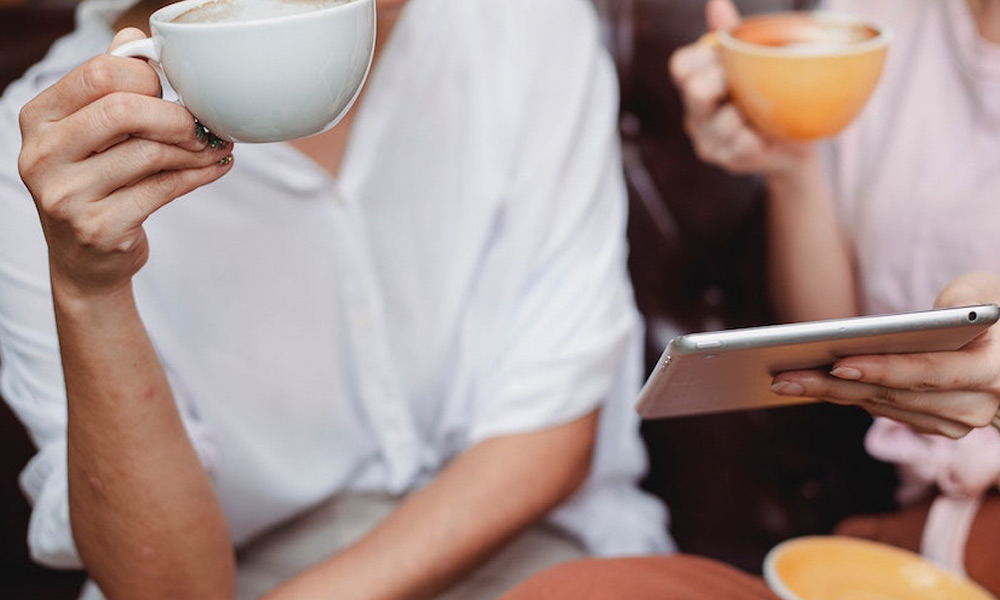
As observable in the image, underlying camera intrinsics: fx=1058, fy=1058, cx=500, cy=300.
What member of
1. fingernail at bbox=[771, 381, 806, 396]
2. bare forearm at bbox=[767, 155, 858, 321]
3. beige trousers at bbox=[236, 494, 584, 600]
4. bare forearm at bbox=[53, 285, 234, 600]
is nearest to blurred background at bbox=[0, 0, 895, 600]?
bare forearm at bbox=[767, 155, 858, 321]

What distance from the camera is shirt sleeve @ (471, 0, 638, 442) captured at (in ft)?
3.47

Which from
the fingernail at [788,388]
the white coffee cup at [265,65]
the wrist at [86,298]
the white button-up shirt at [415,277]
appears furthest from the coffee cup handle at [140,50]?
the fingernail at [788,388]

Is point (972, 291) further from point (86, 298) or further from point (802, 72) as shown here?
point (86, 298)

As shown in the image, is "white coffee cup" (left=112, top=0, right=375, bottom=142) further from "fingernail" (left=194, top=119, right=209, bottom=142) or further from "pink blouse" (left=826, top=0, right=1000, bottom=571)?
"pink blouse" (left=826, top=0, right=1000, bottom=571)

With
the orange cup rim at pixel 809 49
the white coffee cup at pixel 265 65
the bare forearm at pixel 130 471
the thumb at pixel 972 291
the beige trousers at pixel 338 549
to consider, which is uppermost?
the white coffee cup at pixel 265 65

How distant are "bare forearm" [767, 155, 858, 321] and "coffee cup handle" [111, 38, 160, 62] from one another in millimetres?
750

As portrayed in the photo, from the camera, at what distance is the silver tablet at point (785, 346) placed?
64 centimetres

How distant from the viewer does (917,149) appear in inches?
45.0

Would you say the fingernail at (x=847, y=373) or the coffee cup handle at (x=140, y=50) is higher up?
the coffee cup handle at (x=140, y=50)

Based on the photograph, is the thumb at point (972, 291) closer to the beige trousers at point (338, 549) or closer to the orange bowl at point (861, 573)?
the orange bowl at point (861, 573)

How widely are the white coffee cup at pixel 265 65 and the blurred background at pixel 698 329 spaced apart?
2.23ft

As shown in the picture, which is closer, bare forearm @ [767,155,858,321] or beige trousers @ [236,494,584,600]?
beige trousers @ [236,494,584,600]

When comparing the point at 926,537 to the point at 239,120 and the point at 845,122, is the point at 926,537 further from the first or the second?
the point at 239,120

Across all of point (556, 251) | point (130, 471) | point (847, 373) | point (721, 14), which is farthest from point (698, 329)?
point (130, 471)
